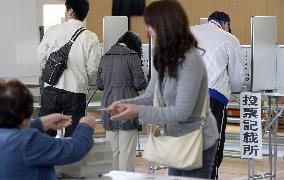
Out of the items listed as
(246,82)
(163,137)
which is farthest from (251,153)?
(163,137)

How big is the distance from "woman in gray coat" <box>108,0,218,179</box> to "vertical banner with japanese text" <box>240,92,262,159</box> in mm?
2775

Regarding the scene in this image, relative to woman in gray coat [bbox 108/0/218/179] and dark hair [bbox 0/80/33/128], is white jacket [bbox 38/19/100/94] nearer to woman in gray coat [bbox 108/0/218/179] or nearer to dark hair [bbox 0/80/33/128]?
woman in gray coat [bbox 108/0/218/179]

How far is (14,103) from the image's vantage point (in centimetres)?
230

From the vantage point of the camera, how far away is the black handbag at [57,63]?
5039 millimetres

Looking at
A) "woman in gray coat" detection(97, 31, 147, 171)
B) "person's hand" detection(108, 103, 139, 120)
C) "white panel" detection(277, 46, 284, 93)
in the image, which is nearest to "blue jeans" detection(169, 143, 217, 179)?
"person's hand" detection(108, 103, 139, 120)

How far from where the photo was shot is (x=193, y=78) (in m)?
2.66

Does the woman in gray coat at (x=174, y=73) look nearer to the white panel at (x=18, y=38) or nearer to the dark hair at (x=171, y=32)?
the dark hair at (x=171, y=32)

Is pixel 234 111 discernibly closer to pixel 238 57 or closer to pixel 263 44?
pixel 263 44

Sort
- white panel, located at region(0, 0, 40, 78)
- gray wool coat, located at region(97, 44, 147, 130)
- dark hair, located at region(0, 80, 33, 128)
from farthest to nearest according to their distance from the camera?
white panel, located at region(0, 0, 40, 78)
gray wool coat, located at region(97, 44, 147, 130)
dark hair, located at region(0, 80, 33, 128)

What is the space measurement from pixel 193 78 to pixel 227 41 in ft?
7.49

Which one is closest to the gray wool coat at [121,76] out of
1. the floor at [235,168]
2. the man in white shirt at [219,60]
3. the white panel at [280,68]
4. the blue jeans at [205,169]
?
the man in white shirt at [219,60]

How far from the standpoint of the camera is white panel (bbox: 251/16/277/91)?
572cm

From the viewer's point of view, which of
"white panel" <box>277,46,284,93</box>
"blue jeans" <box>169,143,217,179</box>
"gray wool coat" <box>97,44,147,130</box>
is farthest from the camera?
"white panel" <box>277,46,284,93</box>

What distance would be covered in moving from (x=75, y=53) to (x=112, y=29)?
1.20 m
